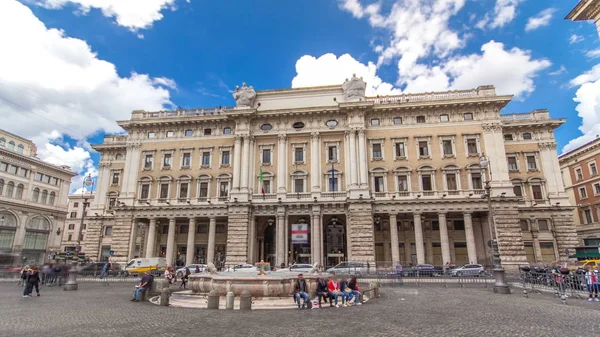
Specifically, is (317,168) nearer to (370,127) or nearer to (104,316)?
(370,127)

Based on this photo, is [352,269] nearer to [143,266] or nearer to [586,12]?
[143,266]

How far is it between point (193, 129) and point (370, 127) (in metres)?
21.5

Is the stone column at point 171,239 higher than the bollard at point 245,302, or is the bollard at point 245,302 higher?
the stone column at point 171,239

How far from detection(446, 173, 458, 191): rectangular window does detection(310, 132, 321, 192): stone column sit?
1380 centimetres

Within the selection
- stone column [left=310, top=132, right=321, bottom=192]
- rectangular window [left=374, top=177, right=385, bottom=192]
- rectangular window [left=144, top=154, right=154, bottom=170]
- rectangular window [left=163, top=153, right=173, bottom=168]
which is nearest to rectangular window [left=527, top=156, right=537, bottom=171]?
rectangular window [left=374, top=177, right=385, bottom=192]

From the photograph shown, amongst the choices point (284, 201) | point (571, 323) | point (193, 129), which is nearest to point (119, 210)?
point (193, 129)

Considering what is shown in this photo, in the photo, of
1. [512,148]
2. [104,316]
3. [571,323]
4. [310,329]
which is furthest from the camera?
[512,148]

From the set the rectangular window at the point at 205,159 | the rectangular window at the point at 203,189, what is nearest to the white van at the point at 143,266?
the rectangular window at the point at 203,189

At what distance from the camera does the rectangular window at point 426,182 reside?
1427 inches

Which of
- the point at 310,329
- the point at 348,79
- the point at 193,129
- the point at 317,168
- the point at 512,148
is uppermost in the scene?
the point at 348,79

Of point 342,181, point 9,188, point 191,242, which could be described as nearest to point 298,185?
point 342,181

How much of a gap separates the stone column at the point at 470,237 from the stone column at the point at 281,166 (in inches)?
748

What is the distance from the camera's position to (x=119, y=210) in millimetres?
39594

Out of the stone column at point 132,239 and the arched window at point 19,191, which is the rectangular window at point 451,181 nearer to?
the stone column at point 132,239
